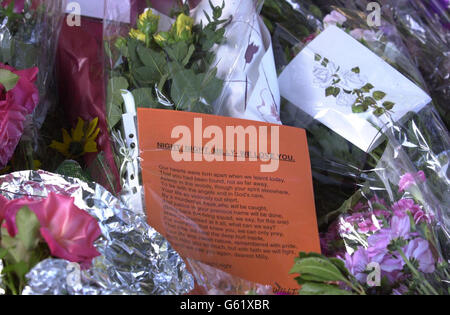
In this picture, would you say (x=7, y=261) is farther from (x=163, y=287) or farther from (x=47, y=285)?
(x=163, y=287)

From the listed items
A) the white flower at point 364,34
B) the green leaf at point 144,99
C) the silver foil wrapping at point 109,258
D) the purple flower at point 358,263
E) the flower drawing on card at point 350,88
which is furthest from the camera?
the white flower at point 364,34

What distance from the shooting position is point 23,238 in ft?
1.90

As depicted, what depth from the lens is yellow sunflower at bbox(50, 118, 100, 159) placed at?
1013 mm

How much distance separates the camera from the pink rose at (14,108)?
841mm

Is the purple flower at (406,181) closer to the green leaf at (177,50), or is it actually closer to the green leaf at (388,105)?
the green leaf at (388,105)

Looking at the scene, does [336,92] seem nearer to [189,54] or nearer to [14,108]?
[189,54]

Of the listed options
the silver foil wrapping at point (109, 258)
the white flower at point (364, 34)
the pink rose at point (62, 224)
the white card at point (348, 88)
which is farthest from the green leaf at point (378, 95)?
the pink rose at point (62, 224)

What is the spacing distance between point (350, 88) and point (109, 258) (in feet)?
1.83

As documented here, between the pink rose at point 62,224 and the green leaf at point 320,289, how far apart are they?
259 mm

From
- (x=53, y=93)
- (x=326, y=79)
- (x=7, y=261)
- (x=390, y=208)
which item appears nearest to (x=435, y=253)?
(x=390, y=208)

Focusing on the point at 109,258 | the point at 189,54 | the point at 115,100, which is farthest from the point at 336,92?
the point at 109,258

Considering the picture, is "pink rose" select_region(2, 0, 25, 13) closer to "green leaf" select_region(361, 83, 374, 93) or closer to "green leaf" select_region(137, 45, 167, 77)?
"green leaf" select_region(137, 45, 167, 77)

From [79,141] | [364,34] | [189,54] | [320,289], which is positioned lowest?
[320,289]

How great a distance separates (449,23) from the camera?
48.6 inches
